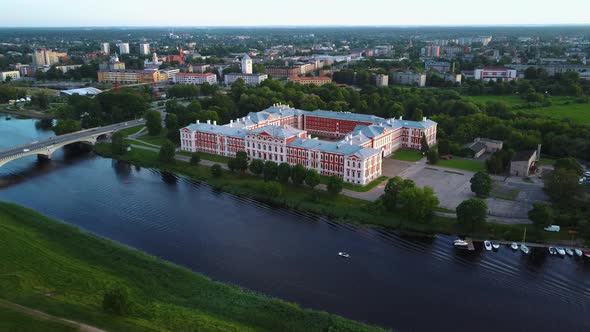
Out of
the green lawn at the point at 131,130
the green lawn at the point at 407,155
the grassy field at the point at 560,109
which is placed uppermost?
the grassy field at the point at 560,109

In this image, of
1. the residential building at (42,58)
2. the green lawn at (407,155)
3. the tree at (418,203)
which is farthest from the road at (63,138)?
the residential building at (42,58)

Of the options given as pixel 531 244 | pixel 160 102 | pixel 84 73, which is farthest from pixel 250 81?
pixel 531 244

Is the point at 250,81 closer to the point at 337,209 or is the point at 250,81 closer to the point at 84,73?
the point at 84,73

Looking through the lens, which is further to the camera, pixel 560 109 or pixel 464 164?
pixel 560 109

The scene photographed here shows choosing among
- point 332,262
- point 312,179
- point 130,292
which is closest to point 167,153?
point 312,179

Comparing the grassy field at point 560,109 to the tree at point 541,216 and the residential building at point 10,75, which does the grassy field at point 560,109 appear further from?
the residential building at point 10,75

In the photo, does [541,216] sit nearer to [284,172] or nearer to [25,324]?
[284,172]

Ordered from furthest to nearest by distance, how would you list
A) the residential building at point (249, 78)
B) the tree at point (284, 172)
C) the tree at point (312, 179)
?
1. the residential building at point (249, 78)
2. the tree at point (284, 172)
3. the tree at point (312, 179)
